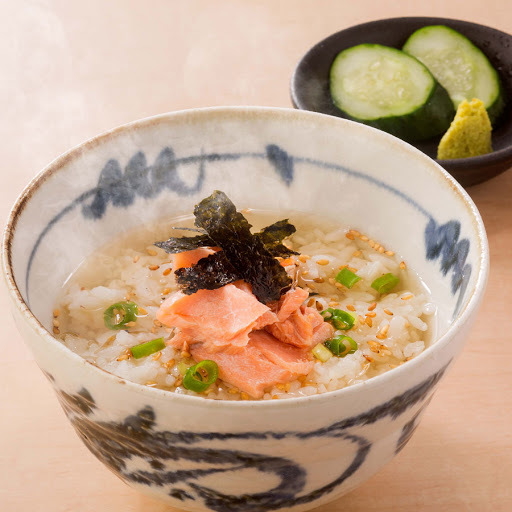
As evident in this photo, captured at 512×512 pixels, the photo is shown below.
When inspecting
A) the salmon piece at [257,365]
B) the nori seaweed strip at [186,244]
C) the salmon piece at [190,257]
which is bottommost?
the salmon piece at [257,365]

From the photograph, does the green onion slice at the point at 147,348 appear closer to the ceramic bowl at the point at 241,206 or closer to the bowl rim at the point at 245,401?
the ceramic bowl at the point at 241,206

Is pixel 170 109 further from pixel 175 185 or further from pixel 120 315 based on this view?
pixel 120 315

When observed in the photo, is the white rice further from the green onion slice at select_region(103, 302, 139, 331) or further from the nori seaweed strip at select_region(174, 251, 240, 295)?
the nori seaweed strip at select_region(174, 251, 240, 295)

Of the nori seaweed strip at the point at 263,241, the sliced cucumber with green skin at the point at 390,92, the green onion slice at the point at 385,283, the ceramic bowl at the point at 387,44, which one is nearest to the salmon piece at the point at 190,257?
the nori seaweed strip at the point at 263,241

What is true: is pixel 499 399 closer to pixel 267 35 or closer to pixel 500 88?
pixel 500 88

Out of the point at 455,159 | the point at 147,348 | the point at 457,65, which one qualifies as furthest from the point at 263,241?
the point at 457,65
